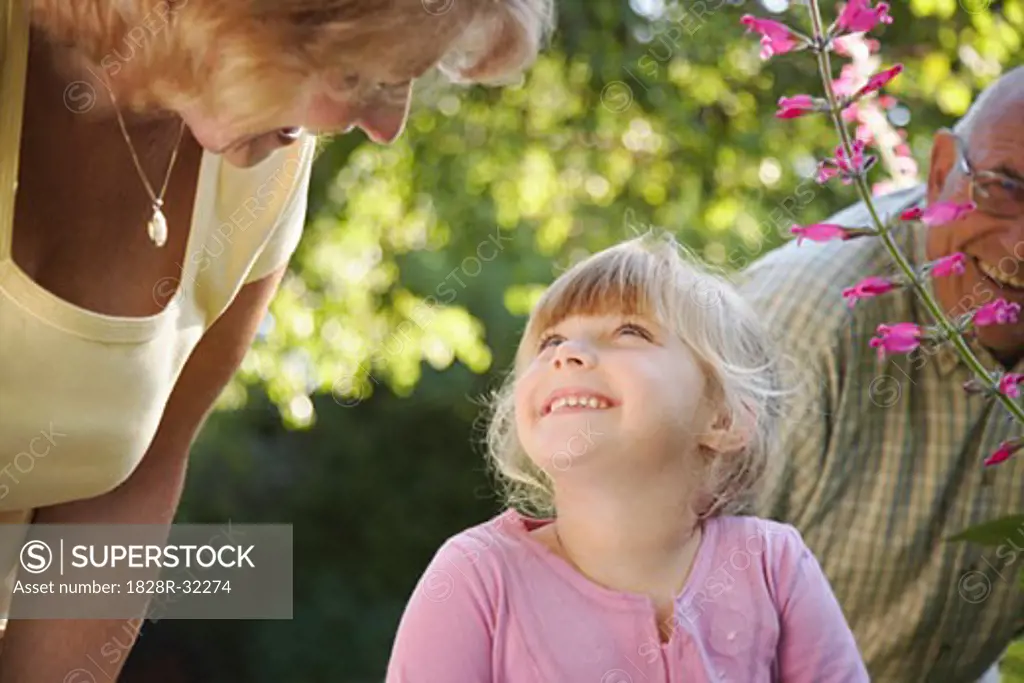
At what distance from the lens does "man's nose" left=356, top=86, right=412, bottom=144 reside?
123 cm

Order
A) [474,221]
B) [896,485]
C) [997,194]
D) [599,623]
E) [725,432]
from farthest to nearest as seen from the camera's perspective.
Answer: [474,221]
[896,485]
[997,194]
[725,432]
[599,623]

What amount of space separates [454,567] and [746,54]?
3.00 metres

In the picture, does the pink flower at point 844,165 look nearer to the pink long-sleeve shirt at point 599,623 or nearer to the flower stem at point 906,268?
the flower stem at point 906,268

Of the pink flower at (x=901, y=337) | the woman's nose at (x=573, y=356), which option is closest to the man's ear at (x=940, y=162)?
the pink flower at (x=901, y=337)

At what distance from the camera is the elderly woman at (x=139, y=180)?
46.9 inches

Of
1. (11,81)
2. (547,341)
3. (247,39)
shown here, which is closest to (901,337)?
(547,341)

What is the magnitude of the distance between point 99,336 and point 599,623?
456mm

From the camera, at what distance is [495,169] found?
4195 mm

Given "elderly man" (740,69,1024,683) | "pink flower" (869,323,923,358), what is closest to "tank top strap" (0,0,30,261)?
"pink flower" (869,323,923,358)

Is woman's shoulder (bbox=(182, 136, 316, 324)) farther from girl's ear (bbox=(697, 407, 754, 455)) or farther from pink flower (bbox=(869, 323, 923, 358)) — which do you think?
pink flower (bbox=(869, 323, 923, 358))

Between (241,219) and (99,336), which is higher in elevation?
(241,219)

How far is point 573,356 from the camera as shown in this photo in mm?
1303

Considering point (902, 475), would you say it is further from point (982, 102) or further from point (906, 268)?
point (906, 268)

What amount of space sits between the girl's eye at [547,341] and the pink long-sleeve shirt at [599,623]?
0.14 meters
